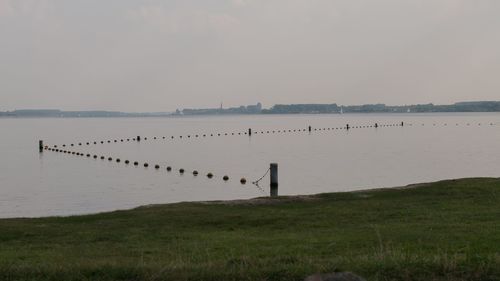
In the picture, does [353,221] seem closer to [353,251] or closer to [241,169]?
[353,251]

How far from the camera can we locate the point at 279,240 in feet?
46.2

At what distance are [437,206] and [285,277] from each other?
1286 centimetres

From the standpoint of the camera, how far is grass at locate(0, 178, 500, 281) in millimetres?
8727

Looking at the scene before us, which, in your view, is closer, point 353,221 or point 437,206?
point 353,221

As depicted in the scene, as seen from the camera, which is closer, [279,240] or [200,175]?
[279,240]

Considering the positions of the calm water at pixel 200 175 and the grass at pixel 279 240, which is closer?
the grass at pixel 279 240

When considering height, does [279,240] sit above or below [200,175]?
above

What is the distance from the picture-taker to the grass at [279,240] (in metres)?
8.73

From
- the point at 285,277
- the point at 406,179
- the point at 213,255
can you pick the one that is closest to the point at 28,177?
the point at 406,179

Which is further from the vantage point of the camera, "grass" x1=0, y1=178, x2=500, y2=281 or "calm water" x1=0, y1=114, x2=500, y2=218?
"calm water" x1=0, y1=114, x2=500, y2=218

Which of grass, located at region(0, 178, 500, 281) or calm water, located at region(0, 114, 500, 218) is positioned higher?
grass, located at region(0, 178, 500, 281)

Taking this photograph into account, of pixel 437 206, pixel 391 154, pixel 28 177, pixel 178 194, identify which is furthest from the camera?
pixel 391 154

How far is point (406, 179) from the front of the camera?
136 ft

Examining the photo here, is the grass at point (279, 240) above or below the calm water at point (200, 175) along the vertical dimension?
above
